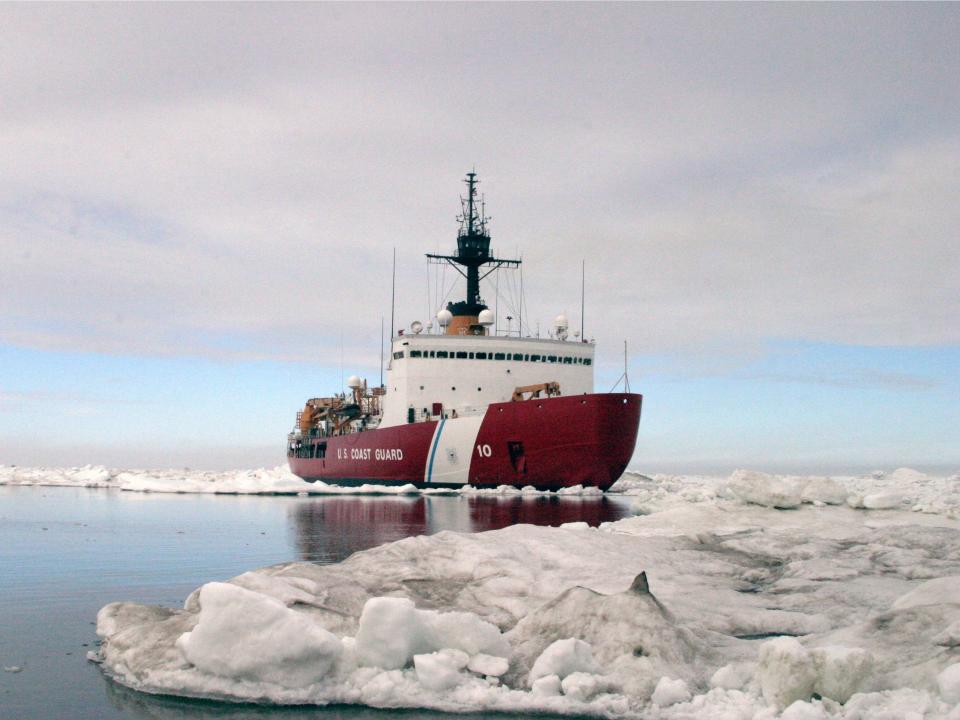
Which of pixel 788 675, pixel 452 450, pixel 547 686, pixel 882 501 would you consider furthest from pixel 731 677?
pixel 452 450

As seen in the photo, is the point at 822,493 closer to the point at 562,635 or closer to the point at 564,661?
the point at 562,635

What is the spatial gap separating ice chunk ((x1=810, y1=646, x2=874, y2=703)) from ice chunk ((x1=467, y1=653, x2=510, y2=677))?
2549 mm

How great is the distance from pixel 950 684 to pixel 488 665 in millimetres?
3644

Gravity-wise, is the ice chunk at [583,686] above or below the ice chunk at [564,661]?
below

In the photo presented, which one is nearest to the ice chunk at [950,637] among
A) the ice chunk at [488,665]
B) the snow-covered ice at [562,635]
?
the snow-covered ice at [562,635]

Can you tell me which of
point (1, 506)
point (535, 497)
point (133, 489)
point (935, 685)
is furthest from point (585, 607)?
point (133, 489)

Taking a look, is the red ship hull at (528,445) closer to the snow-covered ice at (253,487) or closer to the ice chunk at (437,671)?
the snow-covered ice at (253,487)

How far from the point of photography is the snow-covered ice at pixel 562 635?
725 centimetres

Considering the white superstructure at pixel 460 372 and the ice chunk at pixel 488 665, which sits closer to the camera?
the ice chunk at pixel 488 665

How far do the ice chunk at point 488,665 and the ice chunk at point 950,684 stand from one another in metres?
3.44

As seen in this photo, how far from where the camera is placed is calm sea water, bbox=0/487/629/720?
7750mm

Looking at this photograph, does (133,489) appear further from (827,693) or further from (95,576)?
(827,693)

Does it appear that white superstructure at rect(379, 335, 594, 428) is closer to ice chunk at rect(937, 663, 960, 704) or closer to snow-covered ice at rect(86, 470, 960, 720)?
snow-covered ice at rect(86, 470, 960, 720)

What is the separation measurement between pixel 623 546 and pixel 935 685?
5607mm
